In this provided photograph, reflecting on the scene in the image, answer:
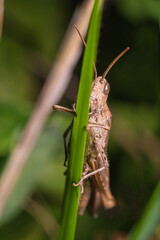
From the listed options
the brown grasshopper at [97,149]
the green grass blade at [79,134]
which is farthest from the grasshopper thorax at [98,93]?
the green grass blade at [79,134]

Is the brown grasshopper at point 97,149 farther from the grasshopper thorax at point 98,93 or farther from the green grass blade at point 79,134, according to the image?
the green grass blade at point 79,134

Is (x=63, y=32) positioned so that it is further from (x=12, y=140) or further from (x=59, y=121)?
(x=12, y=140)

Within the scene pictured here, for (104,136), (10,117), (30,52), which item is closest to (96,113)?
(104,136)

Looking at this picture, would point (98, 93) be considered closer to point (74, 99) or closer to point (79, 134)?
point (79, 134)

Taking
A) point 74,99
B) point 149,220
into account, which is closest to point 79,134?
point 149,220

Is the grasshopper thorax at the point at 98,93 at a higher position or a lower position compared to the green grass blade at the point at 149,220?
higher

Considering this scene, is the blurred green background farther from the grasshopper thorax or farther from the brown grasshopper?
the grasshopper thorax
